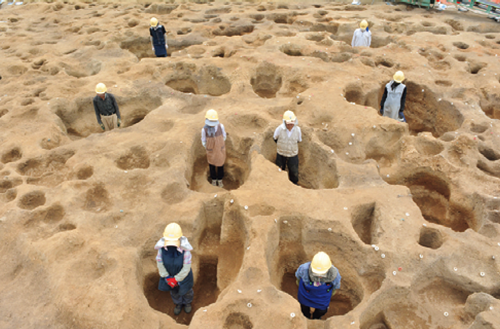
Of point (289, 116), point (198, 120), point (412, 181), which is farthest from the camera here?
point (198, 120)

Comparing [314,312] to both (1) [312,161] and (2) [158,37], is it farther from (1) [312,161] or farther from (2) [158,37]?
(2) [158,37]

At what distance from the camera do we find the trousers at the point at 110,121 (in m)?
7.91

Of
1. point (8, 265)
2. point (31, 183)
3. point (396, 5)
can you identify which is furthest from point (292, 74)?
point (396, 5)

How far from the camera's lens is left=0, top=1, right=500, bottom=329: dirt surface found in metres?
4.60

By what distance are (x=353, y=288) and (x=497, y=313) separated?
179 centimetres

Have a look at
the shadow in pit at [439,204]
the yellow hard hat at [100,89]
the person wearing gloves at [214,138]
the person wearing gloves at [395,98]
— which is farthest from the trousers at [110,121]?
the shadow in pit at [439,204]

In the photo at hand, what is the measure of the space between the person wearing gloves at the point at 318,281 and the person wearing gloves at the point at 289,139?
270 centimetres

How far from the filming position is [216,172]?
23.6ft

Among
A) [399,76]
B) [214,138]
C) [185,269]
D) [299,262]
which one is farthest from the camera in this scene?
[399,76]

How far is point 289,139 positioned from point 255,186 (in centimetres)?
119

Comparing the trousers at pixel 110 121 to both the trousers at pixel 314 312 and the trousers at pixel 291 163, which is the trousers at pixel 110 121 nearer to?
the trousers at pixel 291 163

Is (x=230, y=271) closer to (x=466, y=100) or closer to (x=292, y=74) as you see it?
(x=292, y=74)

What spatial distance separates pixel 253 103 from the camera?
8391 mm

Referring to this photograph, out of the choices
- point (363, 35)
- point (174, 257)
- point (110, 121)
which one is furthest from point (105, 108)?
point (363, 35)
